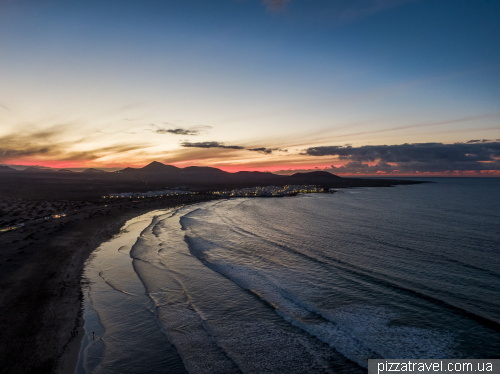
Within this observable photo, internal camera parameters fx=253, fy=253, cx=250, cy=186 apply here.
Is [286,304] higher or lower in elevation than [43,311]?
lower

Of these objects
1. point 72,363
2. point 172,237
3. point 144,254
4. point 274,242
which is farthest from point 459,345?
point 172,237

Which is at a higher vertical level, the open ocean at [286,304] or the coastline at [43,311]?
the coastline at [43,311]

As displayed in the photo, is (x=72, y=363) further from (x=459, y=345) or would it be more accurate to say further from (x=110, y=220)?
(x=110, y=220)

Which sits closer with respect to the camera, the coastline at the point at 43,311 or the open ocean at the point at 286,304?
the coastline at the point at 43,311

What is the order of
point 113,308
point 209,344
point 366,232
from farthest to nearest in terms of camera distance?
1. point 366,232
2. point 113,308
3. point 209,344

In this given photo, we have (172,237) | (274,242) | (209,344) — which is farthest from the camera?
(172,237)
